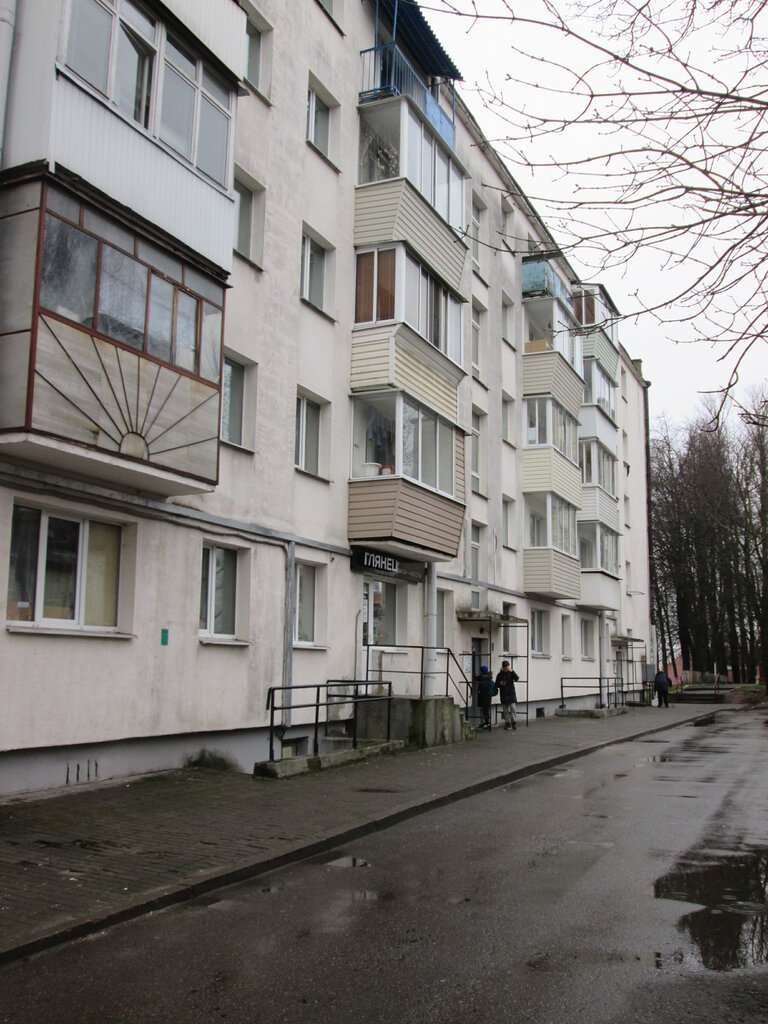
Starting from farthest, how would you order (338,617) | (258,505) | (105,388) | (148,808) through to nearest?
(338,617)
(258,505)
(105,388)
(148,808)

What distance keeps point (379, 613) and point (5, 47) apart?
11.6m

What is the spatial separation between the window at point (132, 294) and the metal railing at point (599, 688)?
20.0 meters

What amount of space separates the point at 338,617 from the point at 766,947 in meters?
11.3

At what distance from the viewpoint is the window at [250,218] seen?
1487 cm

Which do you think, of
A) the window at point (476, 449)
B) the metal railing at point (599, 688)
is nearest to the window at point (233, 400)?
the window at point (476, 449)

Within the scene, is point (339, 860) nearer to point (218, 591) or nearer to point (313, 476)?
point (218, 591)

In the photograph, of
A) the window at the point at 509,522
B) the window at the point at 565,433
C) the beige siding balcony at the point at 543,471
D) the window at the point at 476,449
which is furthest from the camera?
the window at the point at 565,433

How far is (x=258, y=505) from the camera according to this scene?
14.4 m

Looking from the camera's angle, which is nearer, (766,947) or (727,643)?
(766,947)

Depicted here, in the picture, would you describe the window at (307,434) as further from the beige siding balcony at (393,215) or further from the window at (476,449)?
the window at (476,449)

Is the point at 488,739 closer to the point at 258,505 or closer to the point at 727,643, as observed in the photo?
the point at 258,505

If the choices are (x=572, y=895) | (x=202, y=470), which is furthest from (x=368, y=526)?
(x=572, y=895)

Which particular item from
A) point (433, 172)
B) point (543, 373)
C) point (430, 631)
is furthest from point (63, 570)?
point (543, 373)

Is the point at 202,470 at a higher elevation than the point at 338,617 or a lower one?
higher
